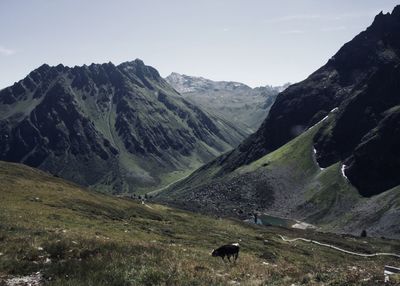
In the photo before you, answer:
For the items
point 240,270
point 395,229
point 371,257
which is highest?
point 240,270

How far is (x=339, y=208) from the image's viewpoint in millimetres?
190250

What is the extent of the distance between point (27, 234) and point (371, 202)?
17117cm

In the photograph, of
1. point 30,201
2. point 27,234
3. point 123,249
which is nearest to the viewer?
point 123,249

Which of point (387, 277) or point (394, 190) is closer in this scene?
point (387, 277)

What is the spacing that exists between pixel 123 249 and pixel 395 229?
14852cm

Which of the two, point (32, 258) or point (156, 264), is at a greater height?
point (32, 258)

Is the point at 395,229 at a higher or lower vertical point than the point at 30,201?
lower

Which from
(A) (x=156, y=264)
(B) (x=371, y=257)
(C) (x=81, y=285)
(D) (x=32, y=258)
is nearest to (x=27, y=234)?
(D) (x=32, y=258)

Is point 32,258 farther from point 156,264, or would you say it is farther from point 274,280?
point 274,280

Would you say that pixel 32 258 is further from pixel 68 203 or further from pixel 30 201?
pixel 68 203

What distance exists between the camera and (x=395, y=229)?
508 ft

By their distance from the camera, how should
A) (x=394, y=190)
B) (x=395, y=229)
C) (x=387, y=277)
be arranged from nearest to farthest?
(x=387, y=277)
(x=395, y=229)
(x=394, y=190)

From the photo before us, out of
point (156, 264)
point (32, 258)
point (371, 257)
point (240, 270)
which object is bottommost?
point (371, 257)

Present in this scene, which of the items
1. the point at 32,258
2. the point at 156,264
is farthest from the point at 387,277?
the point at 32,258
